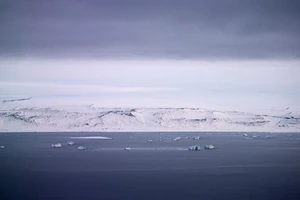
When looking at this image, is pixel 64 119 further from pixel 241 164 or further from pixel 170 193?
pixel 170 193

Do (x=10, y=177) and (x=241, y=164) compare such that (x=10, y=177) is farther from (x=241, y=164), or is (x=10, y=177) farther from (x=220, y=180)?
(x=241, y=164)

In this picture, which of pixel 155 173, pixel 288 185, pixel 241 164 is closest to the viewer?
pixel 288 185

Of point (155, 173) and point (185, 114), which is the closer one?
point (155, 173)

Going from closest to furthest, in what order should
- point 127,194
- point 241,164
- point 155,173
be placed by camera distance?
point 127,194
point 155,173
point 241,164

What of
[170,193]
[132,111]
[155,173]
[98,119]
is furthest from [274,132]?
[170,193]

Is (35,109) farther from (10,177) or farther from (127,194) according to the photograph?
(127,194)

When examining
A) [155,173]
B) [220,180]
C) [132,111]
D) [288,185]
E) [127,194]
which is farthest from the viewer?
[132,111]

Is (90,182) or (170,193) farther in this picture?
(90,182)

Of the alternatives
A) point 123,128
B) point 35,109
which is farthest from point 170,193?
point 123,128

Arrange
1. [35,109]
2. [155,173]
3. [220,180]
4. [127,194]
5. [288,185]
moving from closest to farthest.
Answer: [127,194] < [288,185] < [220,180] < [155,173] < [35,109]
